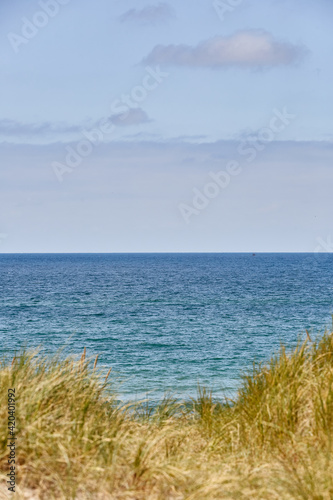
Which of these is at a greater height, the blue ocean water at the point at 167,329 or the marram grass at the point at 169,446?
the marram grass at the point at 169,446

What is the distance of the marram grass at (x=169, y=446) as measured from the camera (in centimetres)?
477

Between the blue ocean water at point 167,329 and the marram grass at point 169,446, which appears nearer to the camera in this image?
the marram grass at point 169,446

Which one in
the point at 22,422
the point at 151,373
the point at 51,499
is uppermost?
the point at 22,422

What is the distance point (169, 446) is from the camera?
6121mm

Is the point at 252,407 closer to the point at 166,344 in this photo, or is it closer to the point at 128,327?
the point at 166,344

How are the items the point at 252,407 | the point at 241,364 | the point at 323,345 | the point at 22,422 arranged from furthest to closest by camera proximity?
the point at 241,364, the point at 323,345, the point at 252,407, the point at 22,422

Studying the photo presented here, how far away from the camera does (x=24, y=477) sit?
4887 mm

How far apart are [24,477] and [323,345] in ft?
15.3

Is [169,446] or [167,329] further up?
[169,446]

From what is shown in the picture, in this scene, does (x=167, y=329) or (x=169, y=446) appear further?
(x=167, y=329)

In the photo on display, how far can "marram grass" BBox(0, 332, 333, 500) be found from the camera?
477 centimetres

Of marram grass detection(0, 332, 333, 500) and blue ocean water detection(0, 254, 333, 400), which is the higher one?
marram grass detection(0, 332, 333, 500)

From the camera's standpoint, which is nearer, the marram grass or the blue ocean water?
the marram grass

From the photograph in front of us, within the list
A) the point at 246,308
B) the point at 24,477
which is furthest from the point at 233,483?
the point at 246,308
